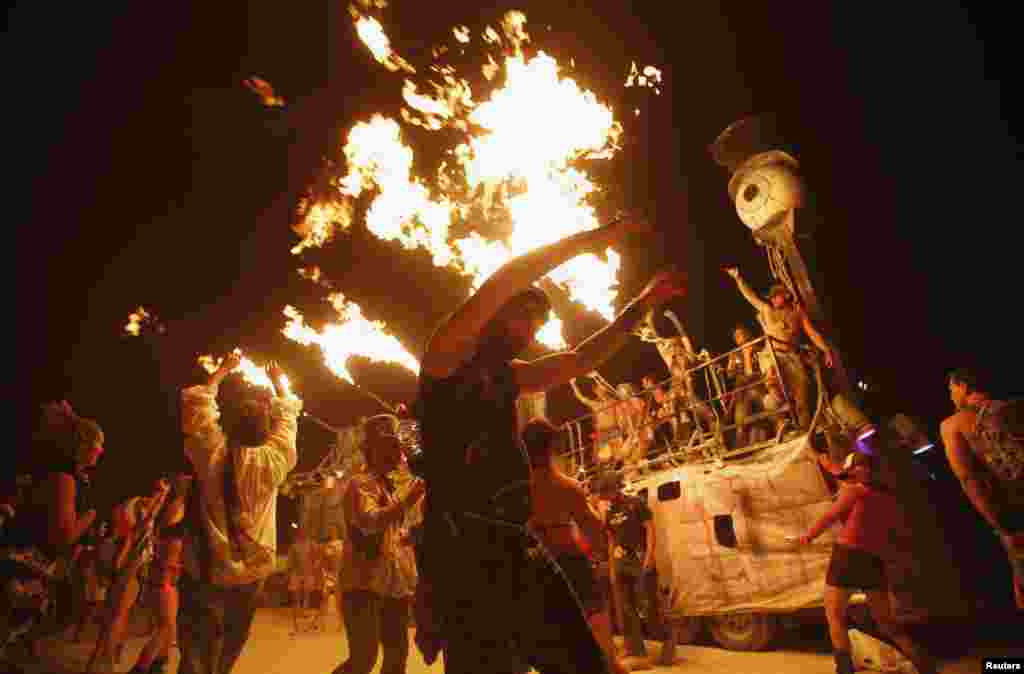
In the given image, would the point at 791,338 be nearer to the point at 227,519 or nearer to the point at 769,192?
the point at 769,192

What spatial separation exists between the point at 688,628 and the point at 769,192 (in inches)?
307

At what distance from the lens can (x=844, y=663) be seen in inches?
189

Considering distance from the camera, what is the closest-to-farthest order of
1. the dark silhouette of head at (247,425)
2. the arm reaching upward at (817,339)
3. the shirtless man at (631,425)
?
1. the dark silhouette of head at (247,425)
2. the arm reaching upward at (817,339)
3. the shirtless man at (631,425)

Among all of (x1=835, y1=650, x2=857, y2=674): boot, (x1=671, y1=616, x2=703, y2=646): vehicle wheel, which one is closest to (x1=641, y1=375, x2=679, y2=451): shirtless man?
(x1=671, y1=616, x2=703, y2=646): vehicle wheel

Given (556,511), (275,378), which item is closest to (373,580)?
(556,511)

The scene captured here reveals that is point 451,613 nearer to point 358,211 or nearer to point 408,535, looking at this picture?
point 408,535

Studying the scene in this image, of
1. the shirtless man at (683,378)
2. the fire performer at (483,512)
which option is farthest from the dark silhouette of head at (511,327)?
the shirtless man at (683,378)

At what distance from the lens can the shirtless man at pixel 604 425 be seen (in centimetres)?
1155

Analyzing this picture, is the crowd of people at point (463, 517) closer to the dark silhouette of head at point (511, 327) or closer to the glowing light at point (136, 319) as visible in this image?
the dark silhouette of head at point (511, 327)

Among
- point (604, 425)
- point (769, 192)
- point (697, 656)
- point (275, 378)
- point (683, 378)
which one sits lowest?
point (697, 656)

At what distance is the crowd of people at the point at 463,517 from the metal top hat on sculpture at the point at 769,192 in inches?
59.6

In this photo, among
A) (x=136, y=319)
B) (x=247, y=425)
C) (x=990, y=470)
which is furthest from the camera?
(x=136, y=319)

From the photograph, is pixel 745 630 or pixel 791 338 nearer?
pixel 745 630

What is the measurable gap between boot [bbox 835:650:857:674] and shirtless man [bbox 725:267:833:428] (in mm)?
3696
